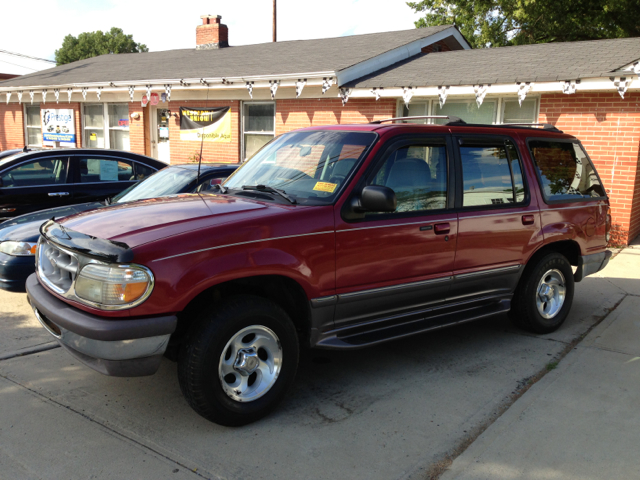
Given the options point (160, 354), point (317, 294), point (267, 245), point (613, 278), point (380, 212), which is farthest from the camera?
point (613, 278)

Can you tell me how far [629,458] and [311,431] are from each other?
191cm

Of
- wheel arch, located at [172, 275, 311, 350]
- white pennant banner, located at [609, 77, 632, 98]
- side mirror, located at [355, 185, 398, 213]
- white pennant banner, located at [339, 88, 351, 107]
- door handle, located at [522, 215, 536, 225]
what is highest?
white pennant banner, located at [339, 88, 351, 107]

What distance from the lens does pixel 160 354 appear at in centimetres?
327

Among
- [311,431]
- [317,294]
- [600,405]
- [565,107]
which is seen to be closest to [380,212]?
[317,294]

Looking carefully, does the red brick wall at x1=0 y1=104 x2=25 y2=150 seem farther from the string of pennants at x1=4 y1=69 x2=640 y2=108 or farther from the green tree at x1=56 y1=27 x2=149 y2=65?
the green tree at x1=56 y1=27 x2=149 y2=65

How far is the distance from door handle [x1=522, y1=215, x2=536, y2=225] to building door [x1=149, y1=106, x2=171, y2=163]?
13338 mm

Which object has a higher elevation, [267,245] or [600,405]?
[267,245]

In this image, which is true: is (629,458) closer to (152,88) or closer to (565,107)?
(565,107)

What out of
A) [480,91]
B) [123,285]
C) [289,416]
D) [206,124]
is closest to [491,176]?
[289,416]

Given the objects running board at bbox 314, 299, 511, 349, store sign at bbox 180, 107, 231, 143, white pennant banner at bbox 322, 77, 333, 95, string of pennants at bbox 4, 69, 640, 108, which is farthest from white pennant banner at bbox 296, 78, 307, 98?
running board at bbox 314, 299, 511, 349

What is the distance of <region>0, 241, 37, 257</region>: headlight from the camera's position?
5.45 meters

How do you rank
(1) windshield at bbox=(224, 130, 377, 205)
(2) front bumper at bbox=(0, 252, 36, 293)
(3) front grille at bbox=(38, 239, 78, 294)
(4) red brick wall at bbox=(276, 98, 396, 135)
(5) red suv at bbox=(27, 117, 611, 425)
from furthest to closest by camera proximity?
(4) red brick wall at bbox=(276, 98, 396, 135) < (2) front bumper at bbox=(0, 252, 36, 293) < (1) windshield at bbox=(224, 130, 377, 205) < (3) front grille at bbox=(38, 239, 78, 294) < (5) red suv at bbox=(27, 117, 611, 425)

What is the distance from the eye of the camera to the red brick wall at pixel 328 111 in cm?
1205

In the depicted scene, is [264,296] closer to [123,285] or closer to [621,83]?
[123,285]
